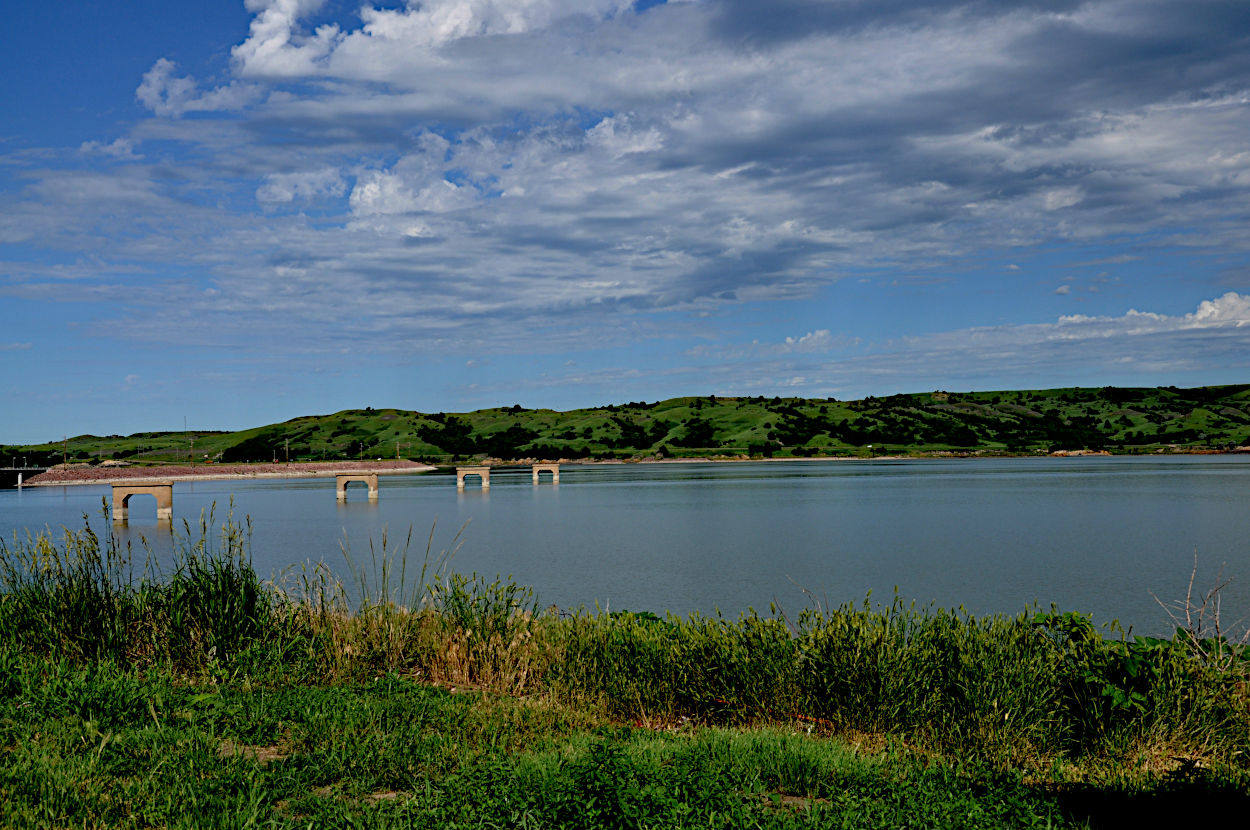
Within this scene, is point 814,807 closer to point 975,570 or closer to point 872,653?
point 872,653

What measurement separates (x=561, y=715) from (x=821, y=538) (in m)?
A: 46.0

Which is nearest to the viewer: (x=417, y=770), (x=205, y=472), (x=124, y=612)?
(x=417, y=770)

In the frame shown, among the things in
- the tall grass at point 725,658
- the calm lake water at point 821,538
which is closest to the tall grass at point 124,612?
the tall grass at point 725,658

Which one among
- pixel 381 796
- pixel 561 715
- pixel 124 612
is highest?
pixel 124 612

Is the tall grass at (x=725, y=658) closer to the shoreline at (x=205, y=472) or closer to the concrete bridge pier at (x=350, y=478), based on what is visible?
the concrete bridge pier at (x=350, y=478)

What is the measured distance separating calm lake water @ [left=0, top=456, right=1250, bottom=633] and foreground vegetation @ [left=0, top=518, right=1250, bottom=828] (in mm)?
12007

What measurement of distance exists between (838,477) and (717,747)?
5011 inches

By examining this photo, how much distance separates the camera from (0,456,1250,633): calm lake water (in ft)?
109

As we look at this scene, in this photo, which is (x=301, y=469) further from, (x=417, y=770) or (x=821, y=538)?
(x=417, y=770)

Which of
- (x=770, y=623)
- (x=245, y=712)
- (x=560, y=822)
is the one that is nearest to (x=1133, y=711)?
(x=770, y=623)

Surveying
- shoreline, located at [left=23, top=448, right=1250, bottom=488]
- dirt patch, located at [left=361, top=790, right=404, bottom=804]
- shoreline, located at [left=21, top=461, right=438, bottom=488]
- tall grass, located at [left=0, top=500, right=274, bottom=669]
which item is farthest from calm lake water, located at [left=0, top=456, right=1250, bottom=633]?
dirt patch, located at [left=361, top=790, right=404, bottom=804]

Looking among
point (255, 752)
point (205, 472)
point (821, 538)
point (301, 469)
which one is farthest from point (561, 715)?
point (205, 472)

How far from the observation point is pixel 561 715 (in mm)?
9328

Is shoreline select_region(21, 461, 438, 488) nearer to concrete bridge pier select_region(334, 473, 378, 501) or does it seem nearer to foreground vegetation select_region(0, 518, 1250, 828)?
concrete bridge pier select_region(334, 473, 378, 501)
